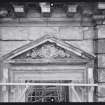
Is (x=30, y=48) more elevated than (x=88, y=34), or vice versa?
(x=88, y=34)

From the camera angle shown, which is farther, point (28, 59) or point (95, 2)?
point (28, 59)

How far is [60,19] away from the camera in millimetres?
4238

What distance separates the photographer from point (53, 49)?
422 cm

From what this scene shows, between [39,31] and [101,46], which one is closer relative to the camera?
[101,46]

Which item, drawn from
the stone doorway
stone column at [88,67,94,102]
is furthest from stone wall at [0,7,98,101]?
the stone doorway

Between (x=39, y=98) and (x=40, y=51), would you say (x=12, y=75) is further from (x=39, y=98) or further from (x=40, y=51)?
(x=39, y=98)

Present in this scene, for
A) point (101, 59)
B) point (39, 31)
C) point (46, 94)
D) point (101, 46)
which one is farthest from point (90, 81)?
point (39, 31)

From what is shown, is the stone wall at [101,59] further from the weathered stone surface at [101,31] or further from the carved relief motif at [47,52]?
the carved relief motif at [47,52]

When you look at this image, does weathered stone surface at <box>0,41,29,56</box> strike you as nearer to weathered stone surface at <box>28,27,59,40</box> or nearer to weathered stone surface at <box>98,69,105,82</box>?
weathered stone surface at <box>28,27,59,40</box>

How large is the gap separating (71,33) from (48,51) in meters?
0.65

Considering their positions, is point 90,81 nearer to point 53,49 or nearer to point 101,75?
point 101,75

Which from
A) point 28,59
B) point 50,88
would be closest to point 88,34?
point 28,59

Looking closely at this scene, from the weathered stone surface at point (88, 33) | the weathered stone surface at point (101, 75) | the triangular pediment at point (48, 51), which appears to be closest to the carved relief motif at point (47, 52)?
the triangular pediment at point (48, 51)

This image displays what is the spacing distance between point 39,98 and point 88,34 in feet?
6.93
